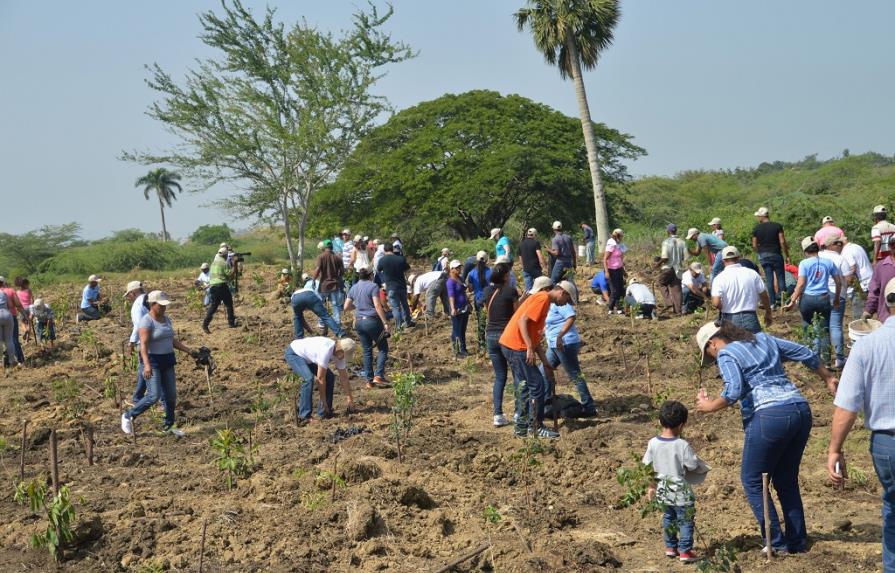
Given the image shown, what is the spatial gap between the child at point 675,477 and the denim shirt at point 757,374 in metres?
0.43

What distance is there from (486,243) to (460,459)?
659 inches

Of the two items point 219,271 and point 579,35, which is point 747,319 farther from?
point 579,35

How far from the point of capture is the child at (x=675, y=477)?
566cm

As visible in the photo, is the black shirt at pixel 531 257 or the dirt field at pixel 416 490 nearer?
the dirt field at pixel 416 490

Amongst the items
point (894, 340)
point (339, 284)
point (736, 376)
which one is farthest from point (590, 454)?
point (339, 284)

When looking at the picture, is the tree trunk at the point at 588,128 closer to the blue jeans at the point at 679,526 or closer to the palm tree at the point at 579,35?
the palm tree at the point at 579,35

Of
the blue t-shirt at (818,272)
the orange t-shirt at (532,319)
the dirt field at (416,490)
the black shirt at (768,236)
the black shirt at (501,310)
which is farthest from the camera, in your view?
the black shirt at (768,236)

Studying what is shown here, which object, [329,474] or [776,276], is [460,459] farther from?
[776,276]

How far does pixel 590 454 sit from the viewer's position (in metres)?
8.30

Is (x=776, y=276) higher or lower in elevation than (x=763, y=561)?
higher

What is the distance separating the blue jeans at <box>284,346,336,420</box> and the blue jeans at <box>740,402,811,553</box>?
5.62 meters

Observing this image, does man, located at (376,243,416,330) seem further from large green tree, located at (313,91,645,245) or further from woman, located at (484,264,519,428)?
large green tree, located at (313,91,645,245)

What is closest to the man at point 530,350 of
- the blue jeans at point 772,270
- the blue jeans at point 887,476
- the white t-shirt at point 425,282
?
the blue jeans at point 887,476

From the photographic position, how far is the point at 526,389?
8.90 m
